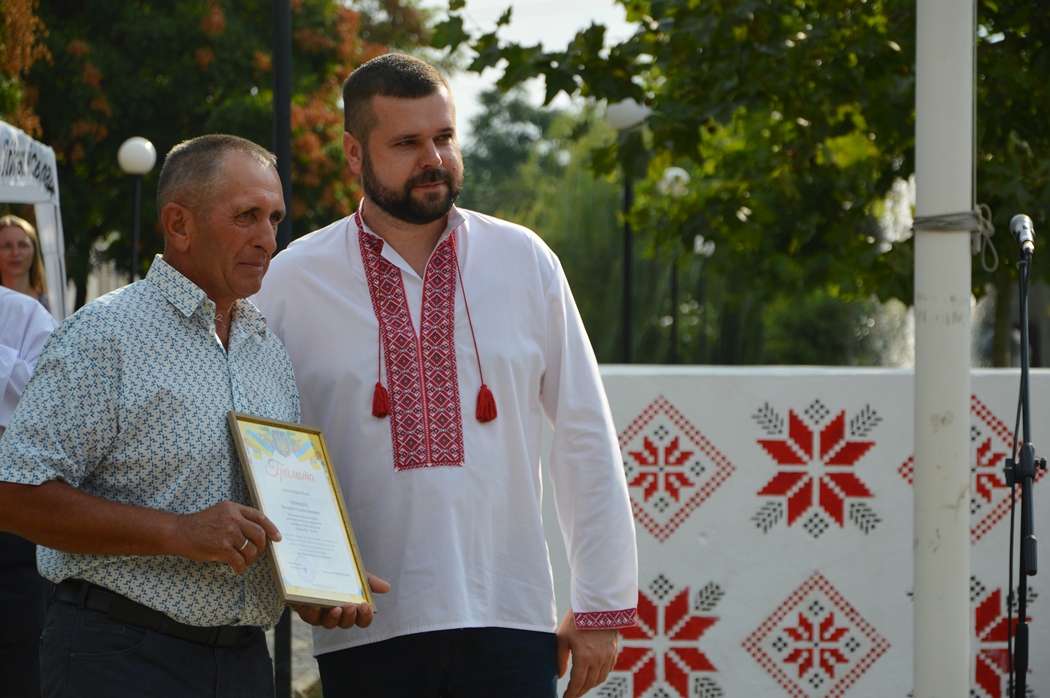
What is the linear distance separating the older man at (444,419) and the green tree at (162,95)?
2050 centimetres

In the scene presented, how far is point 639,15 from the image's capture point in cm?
870

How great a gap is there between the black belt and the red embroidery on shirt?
0.60 meters

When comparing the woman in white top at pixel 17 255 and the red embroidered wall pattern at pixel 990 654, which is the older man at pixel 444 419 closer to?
the red embroidered wall pattern at pixel 990 654

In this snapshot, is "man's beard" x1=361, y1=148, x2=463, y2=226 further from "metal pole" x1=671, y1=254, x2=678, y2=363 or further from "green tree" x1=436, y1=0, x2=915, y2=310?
"metal pole" x1=671, y1=254, x2=678, y2=363

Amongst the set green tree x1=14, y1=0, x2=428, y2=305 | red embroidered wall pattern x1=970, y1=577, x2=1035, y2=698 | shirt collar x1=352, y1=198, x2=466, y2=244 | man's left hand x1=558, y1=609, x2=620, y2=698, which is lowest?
red embroidered wall pattern x1=970, y1=577, x2=1035, y2=698

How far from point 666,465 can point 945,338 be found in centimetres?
228

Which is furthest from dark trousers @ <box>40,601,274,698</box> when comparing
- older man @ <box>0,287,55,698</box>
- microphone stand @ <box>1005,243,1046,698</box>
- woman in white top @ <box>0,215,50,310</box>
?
woman in white top @ <box>0,215,50,310</box>

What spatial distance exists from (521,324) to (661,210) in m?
8.25

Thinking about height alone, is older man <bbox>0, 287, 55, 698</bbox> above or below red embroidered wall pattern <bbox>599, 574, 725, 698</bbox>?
above

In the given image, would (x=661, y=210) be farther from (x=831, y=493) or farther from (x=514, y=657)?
(x=514, y=657)

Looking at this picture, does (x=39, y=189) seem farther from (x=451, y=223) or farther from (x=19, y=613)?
(x=451, y=223)

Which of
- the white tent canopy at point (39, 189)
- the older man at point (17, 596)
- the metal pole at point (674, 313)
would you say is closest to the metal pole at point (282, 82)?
the older man at point (17, 596)

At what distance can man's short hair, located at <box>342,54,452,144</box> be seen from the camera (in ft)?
9.54

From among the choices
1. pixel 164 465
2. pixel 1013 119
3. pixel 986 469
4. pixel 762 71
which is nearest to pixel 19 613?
pixel 164 465
